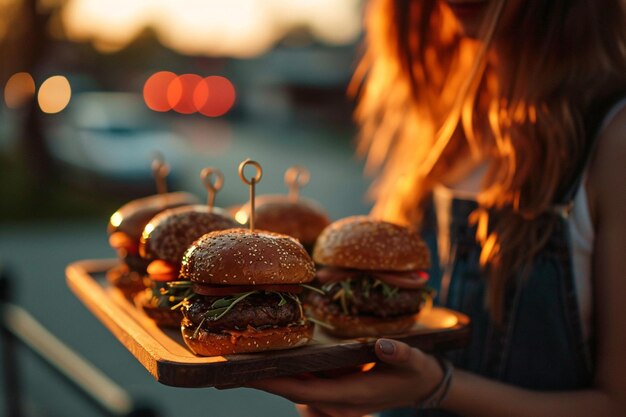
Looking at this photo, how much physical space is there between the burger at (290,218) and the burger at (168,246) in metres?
0.27

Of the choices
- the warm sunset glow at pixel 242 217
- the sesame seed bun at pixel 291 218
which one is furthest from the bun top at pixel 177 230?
the sesame seed bun at pixel 291 218

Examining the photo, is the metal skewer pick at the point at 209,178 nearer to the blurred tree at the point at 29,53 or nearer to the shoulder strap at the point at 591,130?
the shoulder strap at the point at 591,130

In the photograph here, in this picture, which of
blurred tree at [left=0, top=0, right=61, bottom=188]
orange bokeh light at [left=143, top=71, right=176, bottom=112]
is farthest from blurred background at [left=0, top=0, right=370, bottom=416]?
orange bokeh light at [left=143, top=71, right=176, bottom=112]

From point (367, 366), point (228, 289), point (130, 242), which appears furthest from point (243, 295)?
point (130, 242)

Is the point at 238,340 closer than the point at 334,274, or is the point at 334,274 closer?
the point at 238,340

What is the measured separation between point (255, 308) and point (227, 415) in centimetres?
443

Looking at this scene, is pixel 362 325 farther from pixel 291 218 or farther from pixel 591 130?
pixel 591 130

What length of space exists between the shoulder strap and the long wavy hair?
19 mm

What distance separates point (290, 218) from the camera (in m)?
3.26

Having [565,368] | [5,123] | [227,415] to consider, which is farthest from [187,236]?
[5,123]

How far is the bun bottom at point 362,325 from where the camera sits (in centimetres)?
279

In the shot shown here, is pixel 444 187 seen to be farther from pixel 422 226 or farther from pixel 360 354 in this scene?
pixel 360 354

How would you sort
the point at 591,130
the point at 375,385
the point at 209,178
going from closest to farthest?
the point at 375,385
the point at 591,130
the point at 209,178

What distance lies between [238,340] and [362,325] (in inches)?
25.8
